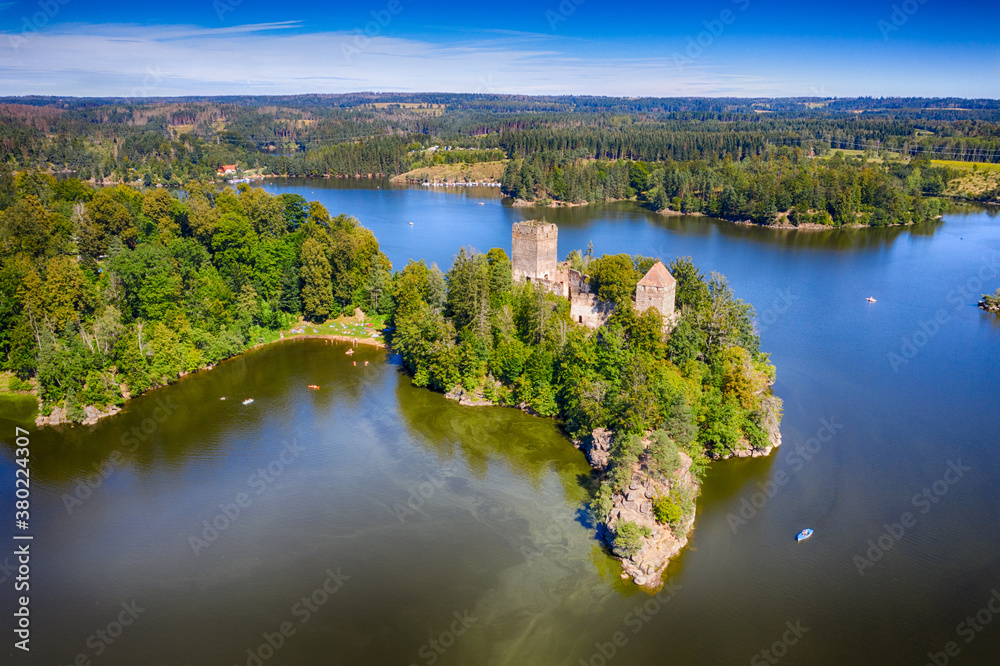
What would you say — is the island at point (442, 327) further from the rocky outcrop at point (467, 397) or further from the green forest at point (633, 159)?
the green forest at point (633, 159)

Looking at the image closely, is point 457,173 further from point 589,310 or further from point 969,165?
point 589,310

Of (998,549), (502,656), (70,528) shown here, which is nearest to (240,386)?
(70,528)

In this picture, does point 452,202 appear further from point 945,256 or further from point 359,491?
point 359,491
